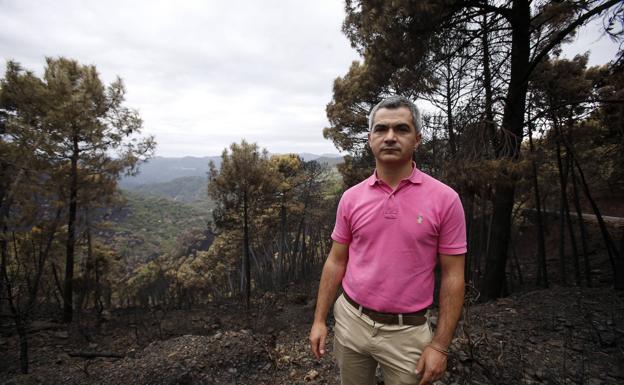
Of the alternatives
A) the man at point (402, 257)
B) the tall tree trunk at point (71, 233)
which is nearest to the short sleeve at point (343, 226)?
the man at point (402, 257)

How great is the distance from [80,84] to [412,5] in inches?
437

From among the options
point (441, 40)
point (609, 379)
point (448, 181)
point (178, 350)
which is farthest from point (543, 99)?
point (178, 350)

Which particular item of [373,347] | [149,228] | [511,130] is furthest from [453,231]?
[149,228]

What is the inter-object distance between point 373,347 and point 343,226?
2.25 ft

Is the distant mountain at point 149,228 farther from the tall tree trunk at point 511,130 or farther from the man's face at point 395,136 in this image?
the man's face at point 395,136

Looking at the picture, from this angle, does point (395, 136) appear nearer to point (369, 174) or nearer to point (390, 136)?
point (390, 136)

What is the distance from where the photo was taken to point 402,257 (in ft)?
4.70

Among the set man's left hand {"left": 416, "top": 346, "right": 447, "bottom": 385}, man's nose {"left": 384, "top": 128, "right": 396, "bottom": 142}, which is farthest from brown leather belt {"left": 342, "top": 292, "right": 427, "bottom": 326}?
man's nose {"left": 384, "top": 128, "right": 396, "bottom": 142}

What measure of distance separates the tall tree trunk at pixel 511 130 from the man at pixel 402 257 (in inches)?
131

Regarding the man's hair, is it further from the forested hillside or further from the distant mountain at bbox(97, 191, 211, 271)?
the distant mountain at bbox(97, 191, 211, 271)

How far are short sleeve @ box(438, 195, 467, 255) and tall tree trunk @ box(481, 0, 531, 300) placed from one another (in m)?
3.29

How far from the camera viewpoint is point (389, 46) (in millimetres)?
5105

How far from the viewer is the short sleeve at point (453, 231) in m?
1.37

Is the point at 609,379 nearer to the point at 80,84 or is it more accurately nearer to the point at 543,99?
the point at 543,99
